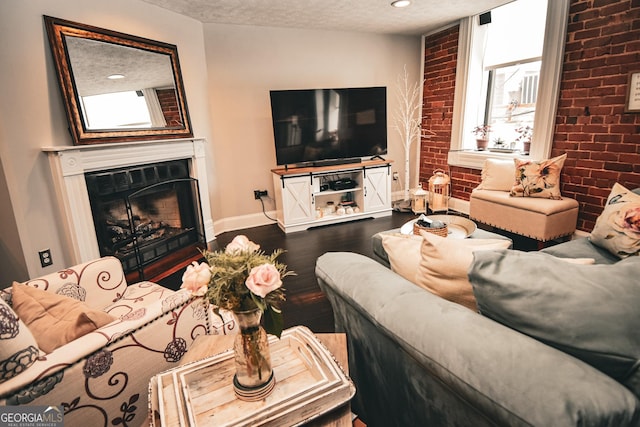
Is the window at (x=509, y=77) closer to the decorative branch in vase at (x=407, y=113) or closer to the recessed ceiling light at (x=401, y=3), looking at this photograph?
the decorative branch in vase at (x=407, y=113)

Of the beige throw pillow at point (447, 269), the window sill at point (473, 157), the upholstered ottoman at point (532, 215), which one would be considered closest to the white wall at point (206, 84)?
the window sill at point (473, 157)

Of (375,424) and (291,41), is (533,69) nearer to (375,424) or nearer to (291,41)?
(291,41)

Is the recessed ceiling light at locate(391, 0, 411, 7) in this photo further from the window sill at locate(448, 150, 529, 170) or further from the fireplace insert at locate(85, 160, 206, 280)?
the fireplace insert at locate(85, 160, 206, 280)

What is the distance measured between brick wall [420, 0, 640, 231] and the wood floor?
79 cm

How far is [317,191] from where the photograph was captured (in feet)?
13.7

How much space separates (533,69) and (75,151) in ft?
14.5

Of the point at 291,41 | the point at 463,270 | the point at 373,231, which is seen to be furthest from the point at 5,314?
the point at 291,41

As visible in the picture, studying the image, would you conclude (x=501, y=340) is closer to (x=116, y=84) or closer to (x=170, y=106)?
(x=116, y=84)

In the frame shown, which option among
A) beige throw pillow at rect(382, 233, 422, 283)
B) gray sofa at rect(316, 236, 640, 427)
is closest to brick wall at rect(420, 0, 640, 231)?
beige throw pillow at rect(382, 233, 422, 283)

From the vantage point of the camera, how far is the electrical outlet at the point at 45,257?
98.3 inches

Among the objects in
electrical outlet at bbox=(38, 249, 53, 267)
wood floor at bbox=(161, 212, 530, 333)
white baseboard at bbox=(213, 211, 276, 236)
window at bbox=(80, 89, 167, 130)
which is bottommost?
wood floor at bbox=(161, 212, 530, 333)

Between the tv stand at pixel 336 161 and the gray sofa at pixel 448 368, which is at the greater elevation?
the tv stand at pixel 336 161

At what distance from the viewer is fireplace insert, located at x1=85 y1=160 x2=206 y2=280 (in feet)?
9.21

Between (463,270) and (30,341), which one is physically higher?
(463,270)
